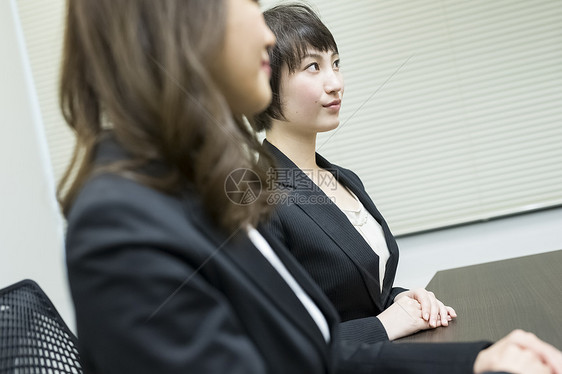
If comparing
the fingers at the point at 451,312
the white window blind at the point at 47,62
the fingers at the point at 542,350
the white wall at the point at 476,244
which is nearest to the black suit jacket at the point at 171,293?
the fingers at the point at 542,350

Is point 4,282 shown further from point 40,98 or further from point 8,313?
point 8,313

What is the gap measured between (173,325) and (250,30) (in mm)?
360

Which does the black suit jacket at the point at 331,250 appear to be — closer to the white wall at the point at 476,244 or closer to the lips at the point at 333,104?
the lips at the point at 333,104

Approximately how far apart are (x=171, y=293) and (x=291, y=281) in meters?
0.17

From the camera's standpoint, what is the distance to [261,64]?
2.29 ft

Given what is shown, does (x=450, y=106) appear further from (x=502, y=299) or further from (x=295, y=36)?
(x=502, y=299)

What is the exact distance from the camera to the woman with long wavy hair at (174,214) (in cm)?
48

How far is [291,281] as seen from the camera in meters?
0.62

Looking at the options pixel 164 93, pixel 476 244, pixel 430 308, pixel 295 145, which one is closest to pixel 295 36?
pixel 295 145

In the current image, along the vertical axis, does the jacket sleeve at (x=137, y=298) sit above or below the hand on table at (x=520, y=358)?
above

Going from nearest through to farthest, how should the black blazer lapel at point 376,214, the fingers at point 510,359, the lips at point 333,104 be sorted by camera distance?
the fingers at point 510,359
the black blazer lapel at point 376,214
the lips at point 333,104

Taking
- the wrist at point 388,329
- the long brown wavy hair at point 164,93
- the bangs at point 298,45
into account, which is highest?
the long brown wavy hair at point 164,93

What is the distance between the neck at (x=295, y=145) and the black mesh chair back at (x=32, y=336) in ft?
2.57

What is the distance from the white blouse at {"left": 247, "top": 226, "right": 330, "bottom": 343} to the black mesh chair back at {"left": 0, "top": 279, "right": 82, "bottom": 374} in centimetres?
32
